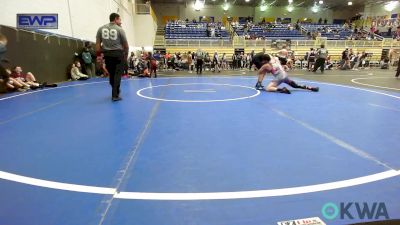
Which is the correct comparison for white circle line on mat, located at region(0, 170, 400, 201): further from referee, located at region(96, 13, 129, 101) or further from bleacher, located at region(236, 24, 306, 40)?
bleacher, located at region(236, 24, 306, 40)

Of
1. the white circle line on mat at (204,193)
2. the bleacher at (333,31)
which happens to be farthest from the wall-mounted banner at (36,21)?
the bleacher at (333,31)

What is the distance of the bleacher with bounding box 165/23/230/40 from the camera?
29562 millimetres

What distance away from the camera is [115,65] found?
6.71 metres

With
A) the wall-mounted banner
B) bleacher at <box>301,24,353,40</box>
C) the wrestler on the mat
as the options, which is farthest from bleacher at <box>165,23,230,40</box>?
the wrestler on the mat

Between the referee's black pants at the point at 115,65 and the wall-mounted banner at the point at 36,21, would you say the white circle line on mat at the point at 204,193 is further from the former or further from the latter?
the wall-mounted banner at the point at 36,21

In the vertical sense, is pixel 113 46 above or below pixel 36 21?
below

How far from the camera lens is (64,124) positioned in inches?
178

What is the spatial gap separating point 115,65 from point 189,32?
81.4ft

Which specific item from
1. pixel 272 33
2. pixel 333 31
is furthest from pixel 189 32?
pixel 333 31

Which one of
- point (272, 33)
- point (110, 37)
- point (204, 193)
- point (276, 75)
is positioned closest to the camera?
point (204, 193)

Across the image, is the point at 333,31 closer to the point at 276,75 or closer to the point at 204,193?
the point at 276,75

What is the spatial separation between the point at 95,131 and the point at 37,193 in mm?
1838

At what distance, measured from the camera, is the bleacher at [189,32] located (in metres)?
29.6

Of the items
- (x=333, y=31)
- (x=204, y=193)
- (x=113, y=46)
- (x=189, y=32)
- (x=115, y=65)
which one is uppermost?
(x=333, y=31)
